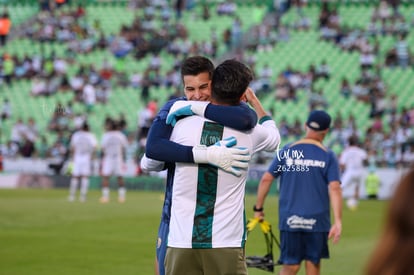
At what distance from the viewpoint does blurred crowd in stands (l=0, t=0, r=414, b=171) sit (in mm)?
35469

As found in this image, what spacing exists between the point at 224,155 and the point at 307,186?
12.9 ft

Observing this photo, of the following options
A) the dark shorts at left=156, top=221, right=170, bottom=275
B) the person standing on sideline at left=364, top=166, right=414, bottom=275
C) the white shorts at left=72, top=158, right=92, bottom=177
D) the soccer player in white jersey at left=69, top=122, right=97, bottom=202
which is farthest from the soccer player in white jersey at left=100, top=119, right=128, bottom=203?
the person standing on sideline at left=364, top=166, right=414, bottom=275

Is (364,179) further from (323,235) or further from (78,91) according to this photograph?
(323,235)

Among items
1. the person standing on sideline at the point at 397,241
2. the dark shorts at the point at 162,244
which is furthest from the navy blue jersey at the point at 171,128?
the person standing on sideline at the point at 397,241

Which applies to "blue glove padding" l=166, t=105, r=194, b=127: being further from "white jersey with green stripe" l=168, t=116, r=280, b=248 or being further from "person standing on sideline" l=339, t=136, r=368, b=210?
"person standing on sideline" l=339, t=136, r=368, b=210

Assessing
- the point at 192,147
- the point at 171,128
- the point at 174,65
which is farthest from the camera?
the point at 174,65

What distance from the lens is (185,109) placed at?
17.0ft

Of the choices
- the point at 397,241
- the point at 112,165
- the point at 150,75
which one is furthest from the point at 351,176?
the point at 397,241

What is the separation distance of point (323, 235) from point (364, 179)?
22238mm

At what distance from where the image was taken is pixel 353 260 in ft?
45.6

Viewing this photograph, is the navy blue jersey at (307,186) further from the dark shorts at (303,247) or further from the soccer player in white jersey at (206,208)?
the soccer player in white jersey at (206,208)

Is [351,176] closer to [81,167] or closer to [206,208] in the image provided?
[81,167]

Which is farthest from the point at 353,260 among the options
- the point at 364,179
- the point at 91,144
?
the point at 364,179

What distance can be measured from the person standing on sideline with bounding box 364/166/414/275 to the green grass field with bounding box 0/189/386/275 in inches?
217
